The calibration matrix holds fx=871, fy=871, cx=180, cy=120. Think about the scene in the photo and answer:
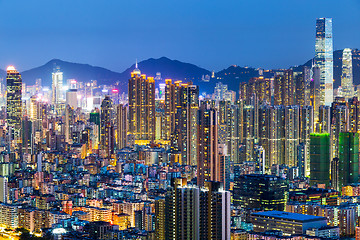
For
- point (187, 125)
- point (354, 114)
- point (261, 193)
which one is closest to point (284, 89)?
point (354, 114)

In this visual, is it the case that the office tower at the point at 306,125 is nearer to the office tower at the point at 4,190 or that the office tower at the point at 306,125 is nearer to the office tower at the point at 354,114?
the office tower at the point at 354,114

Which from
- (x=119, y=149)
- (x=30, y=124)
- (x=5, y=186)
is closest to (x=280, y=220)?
(x=5, y=186)

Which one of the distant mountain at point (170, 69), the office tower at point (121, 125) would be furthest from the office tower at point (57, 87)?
the office tower at point (121, 125)

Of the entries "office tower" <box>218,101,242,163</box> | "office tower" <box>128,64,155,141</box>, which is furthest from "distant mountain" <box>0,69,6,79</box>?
"office tower" <box>218,101,242,163</box>

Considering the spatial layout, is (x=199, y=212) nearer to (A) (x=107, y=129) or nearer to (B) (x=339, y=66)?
(A) (x=107, y=129)

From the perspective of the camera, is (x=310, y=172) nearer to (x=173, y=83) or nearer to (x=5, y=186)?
(x=5, y=186)

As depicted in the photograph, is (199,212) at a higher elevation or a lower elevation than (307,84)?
lower

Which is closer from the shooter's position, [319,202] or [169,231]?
[169,231]
